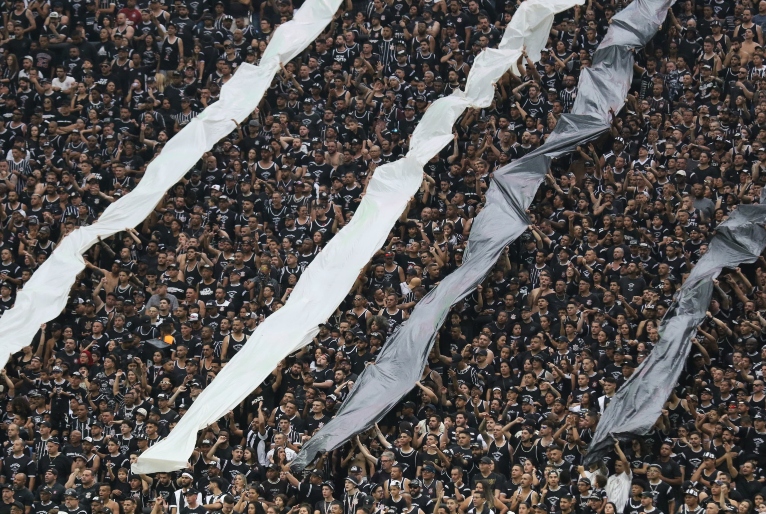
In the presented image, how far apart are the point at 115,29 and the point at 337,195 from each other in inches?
253

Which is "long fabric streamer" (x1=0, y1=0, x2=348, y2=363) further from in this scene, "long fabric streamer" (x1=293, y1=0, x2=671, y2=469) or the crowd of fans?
"long fabric streamer" (x1=293, y1=0, x2=671, y2=469)

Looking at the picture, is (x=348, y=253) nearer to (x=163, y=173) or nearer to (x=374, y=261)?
(x=374, y=261)

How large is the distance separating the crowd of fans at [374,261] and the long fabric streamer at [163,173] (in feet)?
0.70

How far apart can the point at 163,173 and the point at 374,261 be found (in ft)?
14.2

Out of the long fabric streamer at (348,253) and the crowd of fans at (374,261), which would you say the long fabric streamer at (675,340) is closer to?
the crowd of fans at (374,261)

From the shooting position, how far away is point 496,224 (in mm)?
22438

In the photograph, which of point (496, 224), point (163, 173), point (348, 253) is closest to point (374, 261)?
point (348, 253)

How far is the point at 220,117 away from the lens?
25766mm

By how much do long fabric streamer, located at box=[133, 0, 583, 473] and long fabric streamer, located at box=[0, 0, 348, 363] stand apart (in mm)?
3164

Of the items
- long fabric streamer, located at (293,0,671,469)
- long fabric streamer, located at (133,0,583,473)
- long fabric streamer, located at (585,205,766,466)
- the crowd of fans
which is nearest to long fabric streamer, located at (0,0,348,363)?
the crowd of fans

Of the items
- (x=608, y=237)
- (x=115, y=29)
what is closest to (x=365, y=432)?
(x=608, y=237)

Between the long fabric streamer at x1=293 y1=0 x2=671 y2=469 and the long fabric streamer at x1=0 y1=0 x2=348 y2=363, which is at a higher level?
the long fabric streamer at x1=0 y1=0 x2=348 y2=363

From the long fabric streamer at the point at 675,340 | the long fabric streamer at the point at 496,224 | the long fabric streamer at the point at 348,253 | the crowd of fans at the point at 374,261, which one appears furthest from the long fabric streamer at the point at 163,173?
the long fabric streamer at the point at 675,340

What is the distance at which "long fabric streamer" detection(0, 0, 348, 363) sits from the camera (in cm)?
2266
